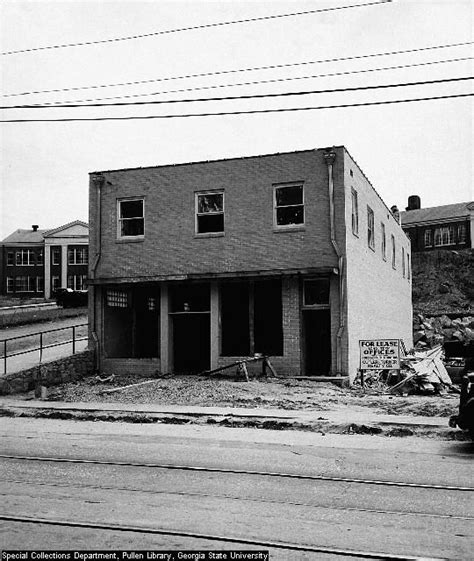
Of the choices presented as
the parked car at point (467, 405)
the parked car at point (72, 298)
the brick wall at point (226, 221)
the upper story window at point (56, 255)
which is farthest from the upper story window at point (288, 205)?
the upper story window at point (56, 255)

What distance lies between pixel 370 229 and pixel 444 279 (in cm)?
3574

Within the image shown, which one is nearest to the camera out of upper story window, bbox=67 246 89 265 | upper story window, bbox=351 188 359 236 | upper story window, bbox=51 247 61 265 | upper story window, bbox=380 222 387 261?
upper story window, bbox=351 188 359 236

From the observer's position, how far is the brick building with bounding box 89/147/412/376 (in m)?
20.5

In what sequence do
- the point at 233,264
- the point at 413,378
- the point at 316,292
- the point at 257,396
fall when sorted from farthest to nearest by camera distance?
the point at 233,264 → the point at 316,292 → the point at 413,378 → the point at 257,396

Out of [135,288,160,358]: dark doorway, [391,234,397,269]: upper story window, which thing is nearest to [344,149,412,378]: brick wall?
[391,234,397,269]: upper story window

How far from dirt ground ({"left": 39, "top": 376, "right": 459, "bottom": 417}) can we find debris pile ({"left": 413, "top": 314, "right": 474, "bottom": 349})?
1785 centimetres

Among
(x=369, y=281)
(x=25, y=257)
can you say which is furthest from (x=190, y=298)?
(x=25, y=257)

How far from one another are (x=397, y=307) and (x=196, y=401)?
56.0 feet

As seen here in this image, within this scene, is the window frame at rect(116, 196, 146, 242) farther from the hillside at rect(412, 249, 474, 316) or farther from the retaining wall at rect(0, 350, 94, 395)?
the hillside at rect(412, 249, 474, 316)

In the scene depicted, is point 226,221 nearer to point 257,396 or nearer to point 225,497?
point 257,396

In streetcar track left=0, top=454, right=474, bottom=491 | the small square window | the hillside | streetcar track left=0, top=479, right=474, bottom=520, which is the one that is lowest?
streetcar track left=0, top=454, right=474, bottom=491

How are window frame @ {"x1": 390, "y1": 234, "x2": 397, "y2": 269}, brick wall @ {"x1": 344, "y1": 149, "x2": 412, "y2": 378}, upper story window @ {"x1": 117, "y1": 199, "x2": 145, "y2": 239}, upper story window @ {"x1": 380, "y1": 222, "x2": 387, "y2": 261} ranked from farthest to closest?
1. window frame @ {"x1": 390, "y1": 234, "x2": 397, "y2": 269}
2. upper story window @ {"x1": 380, "y1": 222, "x2": 387, "y2": 261}
3. upper story window @ {"x1": 117, "y1": 199, "x2": 145, "y2": 239}
4. brick wall @ {"x1": 344, "y1": 149, "x2": 412, "y2": 378}

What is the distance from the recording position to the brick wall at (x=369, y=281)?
68.2 ft

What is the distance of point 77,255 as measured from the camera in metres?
74.0
